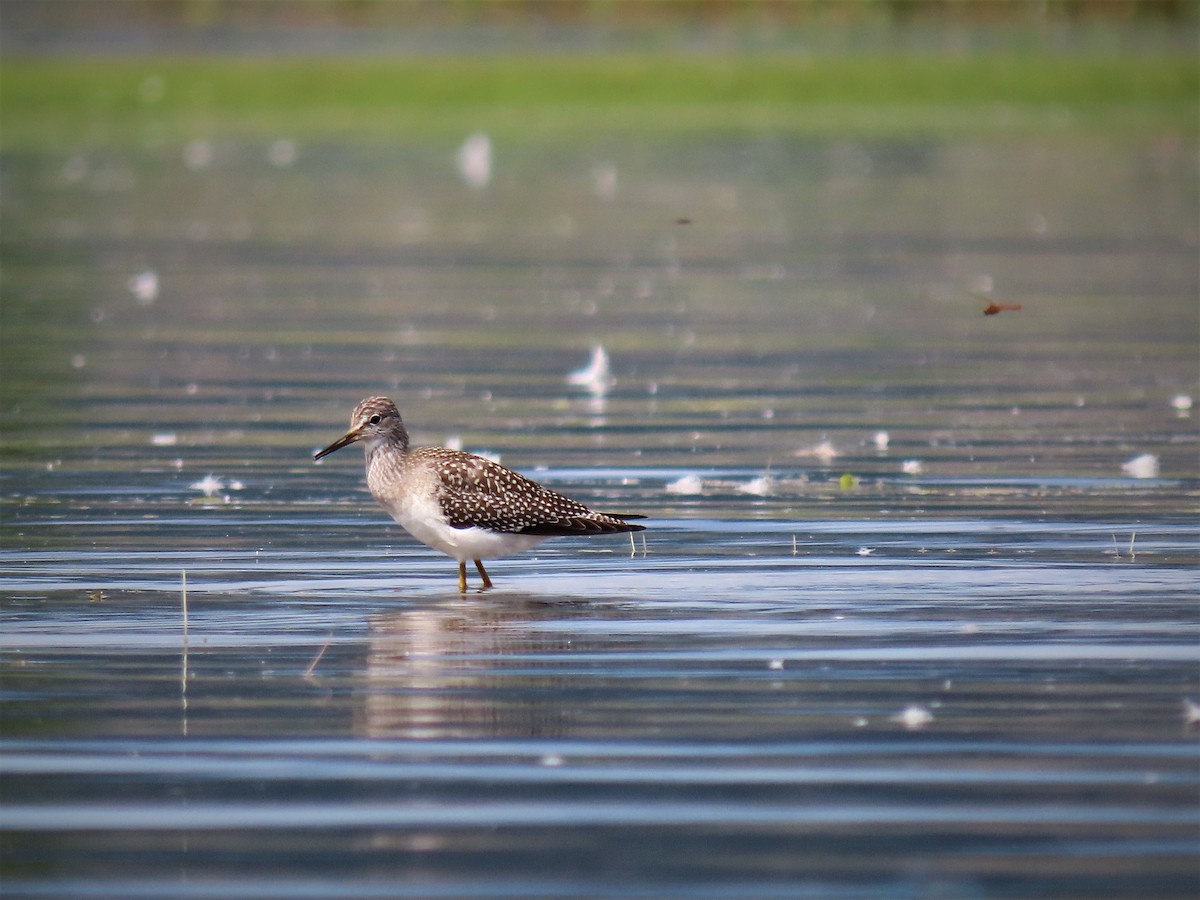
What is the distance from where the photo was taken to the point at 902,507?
10805mm

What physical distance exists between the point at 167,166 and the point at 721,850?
29.3m

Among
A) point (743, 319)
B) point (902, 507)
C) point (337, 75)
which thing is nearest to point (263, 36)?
point (337, 75)

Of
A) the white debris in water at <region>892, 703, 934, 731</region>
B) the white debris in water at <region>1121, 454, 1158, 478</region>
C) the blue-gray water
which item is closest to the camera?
the blue-gray water

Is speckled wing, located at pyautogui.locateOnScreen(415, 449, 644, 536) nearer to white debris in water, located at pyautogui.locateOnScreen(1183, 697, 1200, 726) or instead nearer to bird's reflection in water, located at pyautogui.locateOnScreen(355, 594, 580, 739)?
bird's reflection in water, located at pyautogui.locateOnScreen(355, 594, 580, 739)

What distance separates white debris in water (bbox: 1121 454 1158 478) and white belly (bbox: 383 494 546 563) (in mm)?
3674

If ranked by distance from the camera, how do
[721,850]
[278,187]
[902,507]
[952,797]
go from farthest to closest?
[278,187] < [902,507] < [952,797] < [721,850]

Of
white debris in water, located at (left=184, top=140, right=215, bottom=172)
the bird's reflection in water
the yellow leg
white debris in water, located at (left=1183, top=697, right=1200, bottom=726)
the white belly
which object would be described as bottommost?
white debris in water, located at (left=1183, top=697, right=1200, bottom=726)

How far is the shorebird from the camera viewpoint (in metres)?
9.11

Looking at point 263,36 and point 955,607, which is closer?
Answer: point 955,607

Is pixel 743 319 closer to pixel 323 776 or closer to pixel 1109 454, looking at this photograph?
pixel 1109 454

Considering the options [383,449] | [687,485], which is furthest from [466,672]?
[687,485]

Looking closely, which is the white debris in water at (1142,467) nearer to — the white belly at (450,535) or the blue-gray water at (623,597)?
the blue-gray water at (623,597)

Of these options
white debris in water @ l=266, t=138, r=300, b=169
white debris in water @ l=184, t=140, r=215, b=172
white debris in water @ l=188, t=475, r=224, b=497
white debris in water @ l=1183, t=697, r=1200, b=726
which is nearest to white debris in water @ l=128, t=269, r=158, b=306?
white debris in water @ l=188, t=475, r=224, b=497

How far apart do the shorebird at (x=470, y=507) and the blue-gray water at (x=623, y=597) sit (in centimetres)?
22
